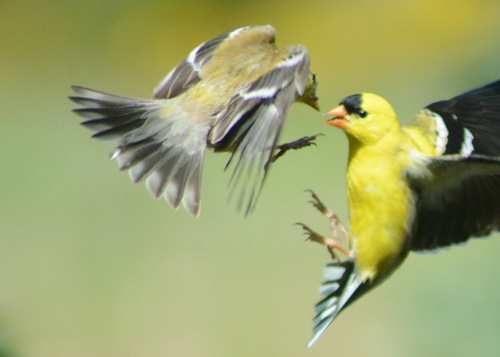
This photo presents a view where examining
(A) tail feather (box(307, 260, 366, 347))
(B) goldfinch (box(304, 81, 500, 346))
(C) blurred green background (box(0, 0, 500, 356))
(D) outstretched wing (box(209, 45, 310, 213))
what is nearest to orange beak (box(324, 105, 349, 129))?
(B) goldfinch (box(304, 81, 500, 346))

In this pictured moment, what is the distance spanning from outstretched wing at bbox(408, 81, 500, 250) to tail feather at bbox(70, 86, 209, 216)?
578mm

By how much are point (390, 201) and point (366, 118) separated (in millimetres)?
202

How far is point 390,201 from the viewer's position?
170 cm

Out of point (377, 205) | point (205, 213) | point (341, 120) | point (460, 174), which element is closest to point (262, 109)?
point (341, 120)

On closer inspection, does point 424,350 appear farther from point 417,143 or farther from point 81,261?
point 81,261

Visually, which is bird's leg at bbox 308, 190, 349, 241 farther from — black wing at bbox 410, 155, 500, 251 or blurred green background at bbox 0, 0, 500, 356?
blurred green background at bbox 0, 0, 500, 356

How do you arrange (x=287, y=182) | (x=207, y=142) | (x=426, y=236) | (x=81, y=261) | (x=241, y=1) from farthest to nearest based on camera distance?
1. (x=241, y=1)
2. (x=287, y=182)
3. (x=81, y=261)
4. (x=207, y=142)
5. (x=426, y=236)

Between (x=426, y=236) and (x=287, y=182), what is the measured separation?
2610 millimetres

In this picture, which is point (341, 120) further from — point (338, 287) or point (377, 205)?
point (338, 287)

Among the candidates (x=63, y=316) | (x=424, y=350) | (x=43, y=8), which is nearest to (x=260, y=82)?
(x=424, y=350)

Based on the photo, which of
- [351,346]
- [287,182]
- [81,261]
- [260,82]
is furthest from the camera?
[287,182]

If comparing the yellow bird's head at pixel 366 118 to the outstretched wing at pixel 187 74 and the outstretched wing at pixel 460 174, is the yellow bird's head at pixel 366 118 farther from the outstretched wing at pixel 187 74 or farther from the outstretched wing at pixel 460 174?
the outstretched wing at pixel 187 74

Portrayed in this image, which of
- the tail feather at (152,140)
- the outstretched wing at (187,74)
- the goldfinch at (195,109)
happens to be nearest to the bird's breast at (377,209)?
the goldfinch at (195,109)

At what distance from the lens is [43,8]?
5.95m
